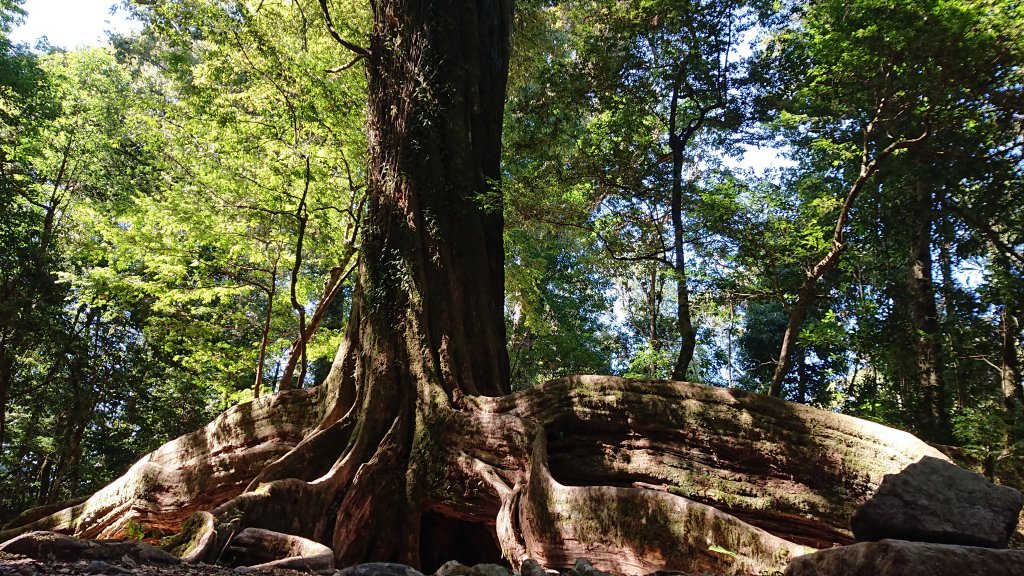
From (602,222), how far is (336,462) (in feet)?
18.5

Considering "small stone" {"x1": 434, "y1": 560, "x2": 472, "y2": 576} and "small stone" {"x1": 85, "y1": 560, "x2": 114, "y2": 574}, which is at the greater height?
"small stone" {"x1": 85, "y1": 560, "x2": 114, "y2": 574}

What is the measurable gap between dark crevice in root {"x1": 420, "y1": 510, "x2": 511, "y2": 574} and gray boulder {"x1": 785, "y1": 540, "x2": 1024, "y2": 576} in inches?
130

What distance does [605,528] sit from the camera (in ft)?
10.8

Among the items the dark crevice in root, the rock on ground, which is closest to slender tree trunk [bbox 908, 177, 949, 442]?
the dark crevice in root

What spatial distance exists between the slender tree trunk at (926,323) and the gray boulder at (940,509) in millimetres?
8007

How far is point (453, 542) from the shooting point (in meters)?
4.97

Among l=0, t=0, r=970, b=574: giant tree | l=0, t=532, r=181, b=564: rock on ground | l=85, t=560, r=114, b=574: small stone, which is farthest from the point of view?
l=0, t=0, r=970, b=574: giant tree

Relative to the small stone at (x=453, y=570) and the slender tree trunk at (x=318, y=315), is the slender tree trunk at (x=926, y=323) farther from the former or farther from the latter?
the slender tree trunk at (x=318, y=315)

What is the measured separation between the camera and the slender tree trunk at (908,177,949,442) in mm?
9023

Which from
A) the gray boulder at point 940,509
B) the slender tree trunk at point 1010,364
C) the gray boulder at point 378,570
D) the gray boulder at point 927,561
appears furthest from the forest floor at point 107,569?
the slender tree trunk at point 1010,364

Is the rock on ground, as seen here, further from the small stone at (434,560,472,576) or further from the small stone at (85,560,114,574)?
the small stone at (434,560,472,576)

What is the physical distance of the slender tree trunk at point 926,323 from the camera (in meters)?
9.02

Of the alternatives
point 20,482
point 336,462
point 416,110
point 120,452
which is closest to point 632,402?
point 336,462

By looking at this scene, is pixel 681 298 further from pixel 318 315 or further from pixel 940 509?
pixel 940 509
